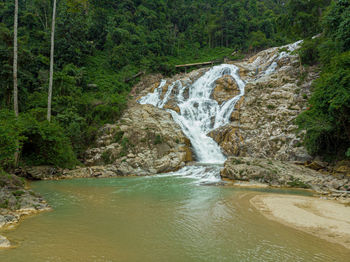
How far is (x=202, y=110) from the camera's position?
24266 millimetres

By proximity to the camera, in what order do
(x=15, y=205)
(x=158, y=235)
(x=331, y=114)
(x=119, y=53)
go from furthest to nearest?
(x=119, y=53)
(x=331, y=114)
(x=15, y=205)
(x=158, y=235)

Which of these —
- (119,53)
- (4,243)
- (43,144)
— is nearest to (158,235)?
(4,243)

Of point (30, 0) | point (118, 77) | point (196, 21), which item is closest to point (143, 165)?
point (118, 77)

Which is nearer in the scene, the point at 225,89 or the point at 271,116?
the point at 271,116

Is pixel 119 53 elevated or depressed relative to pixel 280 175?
elevated

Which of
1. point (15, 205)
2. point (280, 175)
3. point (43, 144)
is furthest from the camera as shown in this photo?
point (43, 144)

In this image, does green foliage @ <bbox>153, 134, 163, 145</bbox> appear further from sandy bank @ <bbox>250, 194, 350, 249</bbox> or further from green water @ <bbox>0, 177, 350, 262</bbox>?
sandy bank @ <bbox>250, 194, 350, 249</bbox>

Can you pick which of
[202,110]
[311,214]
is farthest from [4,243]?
[202,110]

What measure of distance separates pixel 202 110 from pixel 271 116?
7118 mm

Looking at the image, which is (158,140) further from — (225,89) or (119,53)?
(119,53)

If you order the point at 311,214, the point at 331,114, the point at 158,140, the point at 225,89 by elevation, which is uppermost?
the point at 225,89

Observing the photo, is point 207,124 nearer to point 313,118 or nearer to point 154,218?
point 313,118

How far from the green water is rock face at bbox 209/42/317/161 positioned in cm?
1094

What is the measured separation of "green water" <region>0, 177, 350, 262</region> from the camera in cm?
441
